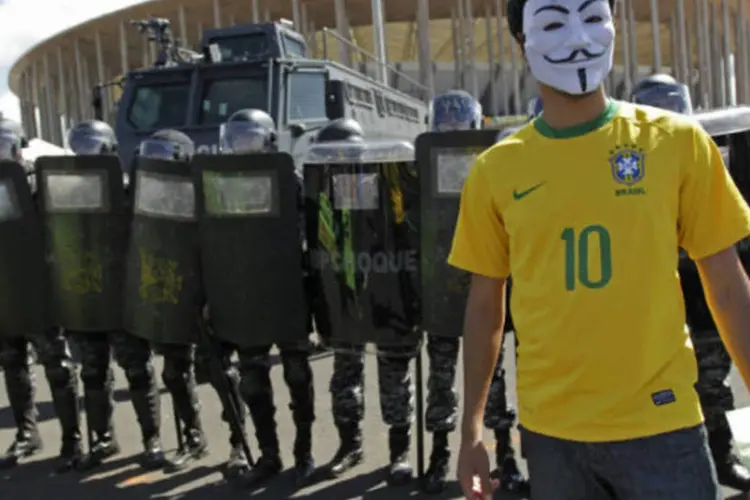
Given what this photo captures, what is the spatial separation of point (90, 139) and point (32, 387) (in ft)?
5.06

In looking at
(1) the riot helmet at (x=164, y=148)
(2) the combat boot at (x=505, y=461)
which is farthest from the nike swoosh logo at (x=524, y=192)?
(1) the riot helmet at (x=164, y=148)

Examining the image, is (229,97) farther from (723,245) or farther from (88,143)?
(723,245)

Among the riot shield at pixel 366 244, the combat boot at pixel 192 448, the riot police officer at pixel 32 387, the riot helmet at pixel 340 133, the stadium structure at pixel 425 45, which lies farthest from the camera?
the stadium structure at pixel 425 45

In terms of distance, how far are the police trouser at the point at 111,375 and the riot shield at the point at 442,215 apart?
1727 mm

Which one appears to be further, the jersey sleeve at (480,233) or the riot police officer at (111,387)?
the riot police officer at (111,387)

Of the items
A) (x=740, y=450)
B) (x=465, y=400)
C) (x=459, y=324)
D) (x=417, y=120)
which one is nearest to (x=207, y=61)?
(x=417, y=120)

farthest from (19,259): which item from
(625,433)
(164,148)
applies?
(625,433)

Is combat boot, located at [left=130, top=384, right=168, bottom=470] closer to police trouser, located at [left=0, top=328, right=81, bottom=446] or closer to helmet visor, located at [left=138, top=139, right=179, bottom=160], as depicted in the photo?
police trouser, located at [left=0, top=328, right=81, bottom=446]

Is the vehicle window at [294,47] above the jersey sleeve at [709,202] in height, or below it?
above

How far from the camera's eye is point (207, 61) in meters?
10.8

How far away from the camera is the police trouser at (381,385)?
4.50m

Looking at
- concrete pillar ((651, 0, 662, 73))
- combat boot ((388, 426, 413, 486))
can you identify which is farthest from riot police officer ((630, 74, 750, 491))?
concrete pillar ((651, 0, 662, 73))

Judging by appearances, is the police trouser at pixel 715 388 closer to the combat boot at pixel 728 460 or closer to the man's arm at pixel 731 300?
the combat boot at pixel 728 460

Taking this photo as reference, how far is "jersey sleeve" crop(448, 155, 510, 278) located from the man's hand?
411mm
